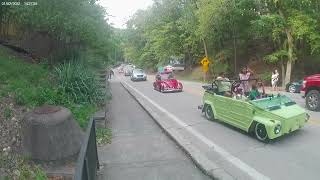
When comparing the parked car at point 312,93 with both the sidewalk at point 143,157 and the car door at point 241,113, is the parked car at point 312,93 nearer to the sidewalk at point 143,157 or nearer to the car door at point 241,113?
the car door at point 241,113

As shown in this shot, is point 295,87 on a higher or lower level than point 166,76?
lower

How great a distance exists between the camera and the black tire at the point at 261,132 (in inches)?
354

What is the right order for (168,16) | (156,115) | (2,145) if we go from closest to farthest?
(2,145) → (156,115) → (168,16)

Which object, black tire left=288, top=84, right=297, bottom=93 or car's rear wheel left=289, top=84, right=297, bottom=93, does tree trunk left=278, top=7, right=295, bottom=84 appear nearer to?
black tire left=288, top=84, right=297, bottom=93

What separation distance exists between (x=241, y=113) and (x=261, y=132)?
3.38 ft

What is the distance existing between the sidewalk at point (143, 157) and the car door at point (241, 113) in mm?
1981

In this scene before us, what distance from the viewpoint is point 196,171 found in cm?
709

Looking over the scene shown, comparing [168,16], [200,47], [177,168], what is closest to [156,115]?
[177,168]

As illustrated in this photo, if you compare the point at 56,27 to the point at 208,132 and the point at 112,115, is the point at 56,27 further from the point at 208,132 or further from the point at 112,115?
the point at 208,132

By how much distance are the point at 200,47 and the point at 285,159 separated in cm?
3857

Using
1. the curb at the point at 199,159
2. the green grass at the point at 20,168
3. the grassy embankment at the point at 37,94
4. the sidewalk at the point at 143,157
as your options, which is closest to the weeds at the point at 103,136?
the grassy embankment at the point at 37,94

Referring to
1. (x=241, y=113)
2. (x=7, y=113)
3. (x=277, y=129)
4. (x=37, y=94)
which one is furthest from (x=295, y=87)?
(x=7, y=113)

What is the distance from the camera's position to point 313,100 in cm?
1339

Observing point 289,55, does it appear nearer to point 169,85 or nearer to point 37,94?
point 169,85
